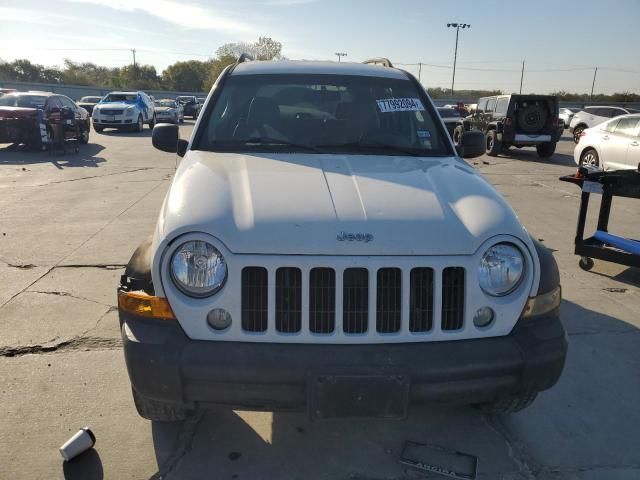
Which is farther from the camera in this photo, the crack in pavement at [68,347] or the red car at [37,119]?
the red car at [37,119]

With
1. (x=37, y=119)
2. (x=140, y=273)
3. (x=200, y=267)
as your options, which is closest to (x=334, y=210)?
(x=200, y=267)

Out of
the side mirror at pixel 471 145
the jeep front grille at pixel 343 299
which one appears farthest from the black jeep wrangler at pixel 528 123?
the jeep front grille at pixel 343 299

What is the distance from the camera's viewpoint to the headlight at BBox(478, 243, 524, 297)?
2.28m

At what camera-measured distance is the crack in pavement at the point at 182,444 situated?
2.47 metres

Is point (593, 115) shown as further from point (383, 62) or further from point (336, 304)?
point (336, 304)

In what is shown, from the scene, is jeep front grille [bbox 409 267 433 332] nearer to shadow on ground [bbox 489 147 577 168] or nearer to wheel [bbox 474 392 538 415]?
wheel [bbox 474 392 538 415]

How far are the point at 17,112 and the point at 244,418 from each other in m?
14.2

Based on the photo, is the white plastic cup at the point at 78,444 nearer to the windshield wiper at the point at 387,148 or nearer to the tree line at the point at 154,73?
the windshield wiper at the point at 387,148

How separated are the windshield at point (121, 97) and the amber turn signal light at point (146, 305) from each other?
2383 centimetres

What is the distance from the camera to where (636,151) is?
444 inches

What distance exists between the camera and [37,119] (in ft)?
46.1

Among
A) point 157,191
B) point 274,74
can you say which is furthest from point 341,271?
point 157,191

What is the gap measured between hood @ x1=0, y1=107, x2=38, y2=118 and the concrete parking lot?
10.1 metres

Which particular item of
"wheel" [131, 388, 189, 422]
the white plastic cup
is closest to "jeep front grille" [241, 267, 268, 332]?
"wheel" [131, 388, 189, 422]
